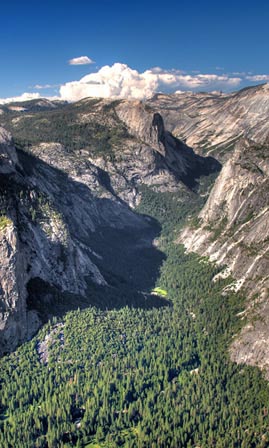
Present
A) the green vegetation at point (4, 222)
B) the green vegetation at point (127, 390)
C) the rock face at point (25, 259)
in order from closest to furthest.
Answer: the green vegetation at point (127, 390), the rock face at point (25, 259), the green vegetation at point (4, 222)

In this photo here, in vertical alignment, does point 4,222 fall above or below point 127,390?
above

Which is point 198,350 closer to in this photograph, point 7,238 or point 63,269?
point 63,269

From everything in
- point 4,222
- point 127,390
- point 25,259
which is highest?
point 4,222

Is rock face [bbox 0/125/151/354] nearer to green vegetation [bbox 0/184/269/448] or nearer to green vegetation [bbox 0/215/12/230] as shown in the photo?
green vegetation [bbox 0/215/12/230]

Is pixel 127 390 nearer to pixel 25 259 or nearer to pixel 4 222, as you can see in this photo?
pixel 25 259

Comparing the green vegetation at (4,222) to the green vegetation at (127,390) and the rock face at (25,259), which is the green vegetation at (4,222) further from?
the green vegetation at (127,390)

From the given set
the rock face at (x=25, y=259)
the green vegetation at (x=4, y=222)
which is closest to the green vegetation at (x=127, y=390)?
the rock face at (x=25, y=259)

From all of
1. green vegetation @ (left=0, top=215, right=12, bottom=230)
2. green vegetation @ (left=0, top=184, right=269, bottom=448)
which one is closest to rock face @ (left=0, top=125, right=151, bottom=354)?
green vegetation @ (left=0, top=215, right=12, bottom=230)

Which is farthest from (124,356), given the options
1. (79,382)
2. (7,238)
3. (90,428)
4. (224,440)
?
(7,238)

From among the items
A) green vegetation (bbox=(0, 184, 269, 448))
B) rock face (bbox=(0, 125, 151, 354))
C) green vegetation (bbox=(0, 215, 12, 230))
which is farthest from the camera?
green vegetation (bbox=(0, 215, 12, 230))

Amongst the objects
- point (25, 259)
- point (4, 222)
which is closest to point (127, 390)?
point (25, 259)
